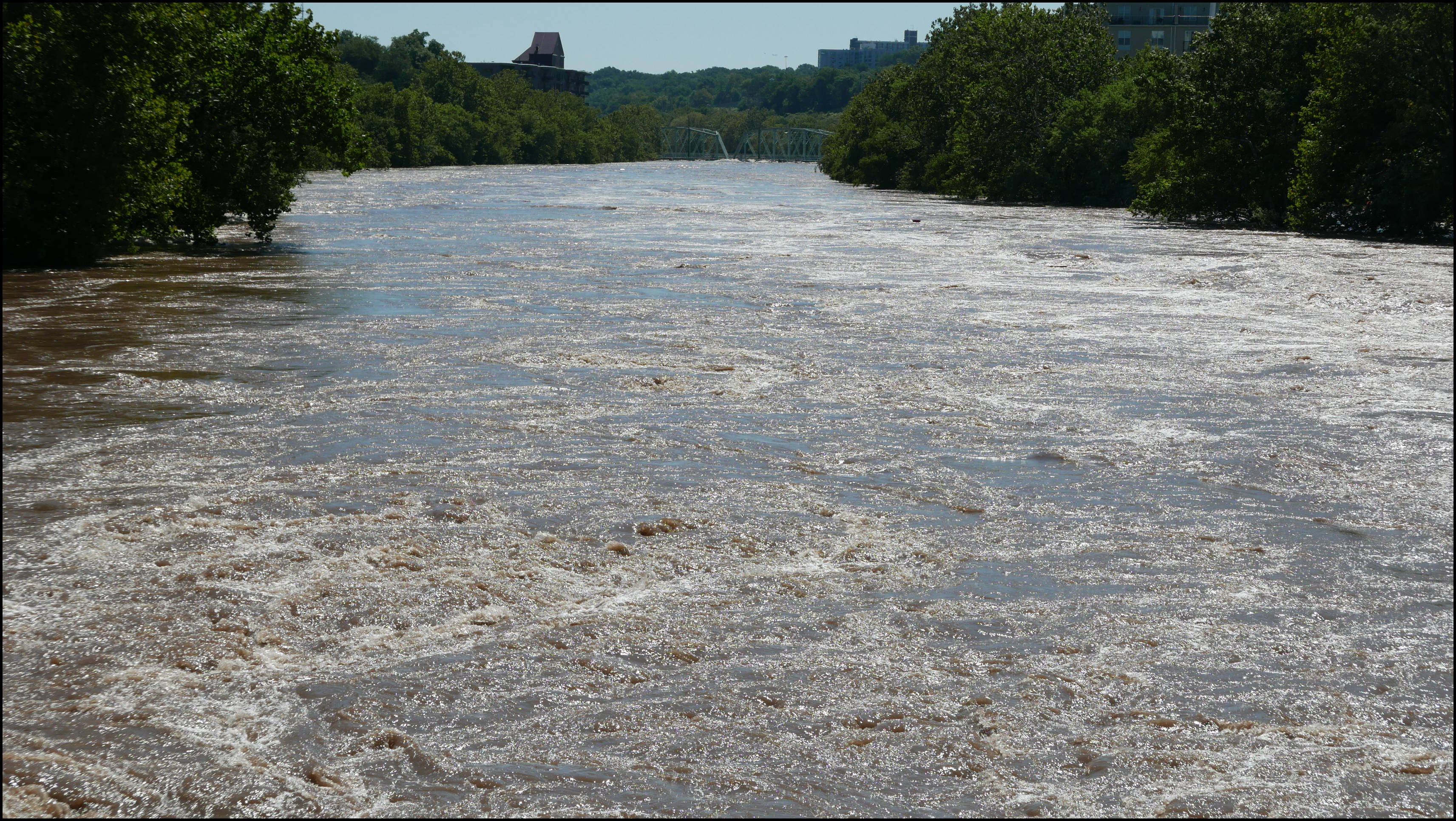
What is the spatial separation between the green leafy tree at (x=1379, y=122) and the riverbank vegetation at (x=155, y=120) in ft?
67.2

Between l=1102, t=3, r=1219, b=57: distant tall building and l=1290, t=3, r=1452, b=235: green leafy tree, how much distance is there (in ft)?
334

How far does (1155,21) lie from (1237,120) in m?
103

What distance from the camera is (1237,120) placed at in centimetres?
3469

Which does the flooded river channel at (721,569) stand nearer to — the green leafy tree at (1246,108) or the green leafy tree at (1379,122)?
the green leafy tree at (1379,122)

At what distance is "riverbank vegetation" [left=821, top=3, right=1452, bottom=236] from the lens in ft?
95.8

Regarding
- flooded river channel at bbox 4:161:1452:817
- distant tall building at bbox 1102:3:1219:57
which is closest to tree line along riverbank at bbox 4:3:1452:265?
flooded river channel at bbox 4:161:1452:817

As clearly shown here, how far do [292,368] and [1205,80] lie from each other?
2872cm

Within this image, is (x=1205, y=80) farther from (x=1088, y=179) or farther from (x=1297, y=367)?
(x=1297, y=367)

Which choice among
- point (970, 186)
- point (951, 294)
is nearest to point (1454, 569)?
point (951, 294)

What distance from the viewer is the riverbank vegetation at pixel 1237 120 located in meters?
29.2

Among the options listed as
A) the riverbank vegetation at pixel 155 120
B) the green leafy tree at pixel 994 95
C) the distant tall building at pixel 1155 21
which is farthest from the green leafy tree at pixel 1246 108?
the distant tall building at pixel 1155 21

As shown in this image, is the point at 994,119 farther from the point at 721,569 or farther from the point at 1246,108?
the point at 721,569

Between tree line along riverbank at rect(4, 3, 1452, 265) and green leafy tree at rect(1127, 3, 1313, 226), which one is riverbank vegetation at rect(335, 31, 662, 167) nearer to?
tree line along riverbank at rect(4, 3, 1452, 265)

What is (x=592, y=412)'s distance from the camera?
10.6m
